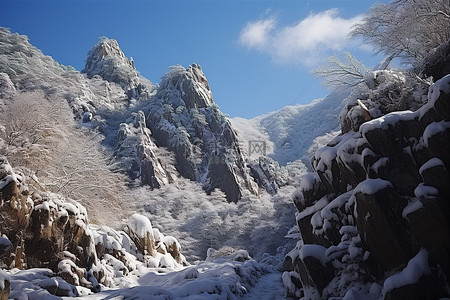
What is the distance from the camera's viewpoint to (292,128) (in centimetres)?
11031

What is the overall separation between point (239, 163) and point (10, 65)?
144ft

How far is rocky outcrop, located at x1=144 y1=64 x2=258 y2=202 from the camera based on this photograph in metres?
56.5

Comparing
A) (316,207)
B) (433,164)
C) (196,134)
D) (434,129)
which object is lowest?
(316,207)

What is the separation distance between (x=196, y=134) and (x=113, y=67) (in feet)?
108

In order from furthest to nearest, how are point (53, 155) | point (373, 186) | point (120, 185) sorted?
point (120, 185), point (53, 155), point (373, 186)

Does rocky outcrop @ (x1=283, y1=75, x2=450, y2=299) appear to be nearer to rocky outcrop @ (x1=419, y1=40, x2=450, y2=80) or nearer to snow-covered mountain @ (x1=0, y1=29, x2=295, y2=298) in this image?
rocky outcrop @ (x1=419, y1=40, x2=450, y2=80)

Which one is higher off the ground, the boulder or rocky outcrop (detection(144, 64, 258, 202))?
rocky outcrop (detection(144, 64, 258, 202))

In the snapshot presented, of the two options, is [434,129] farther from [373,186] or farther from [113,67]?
[113,67]

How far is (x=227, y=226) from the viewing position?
1588 inches

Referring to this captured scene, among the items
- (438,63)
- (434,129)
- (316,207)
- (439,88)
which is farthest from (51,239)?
(438,63)

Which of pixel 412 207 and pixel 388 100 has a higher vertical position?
pixel 388 100

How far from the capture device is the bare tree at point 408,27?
12.7m

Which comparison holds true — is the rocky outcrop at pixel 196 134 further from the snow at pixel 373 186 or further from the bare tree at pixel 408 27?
the snow at pixel 373 186

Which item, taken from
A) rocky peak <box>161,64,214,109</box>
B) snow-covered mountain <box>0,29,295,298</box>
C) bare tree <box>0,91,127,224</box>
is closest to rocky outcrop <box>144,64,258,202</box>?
rocky peak <box>161,64,214,109</box>
